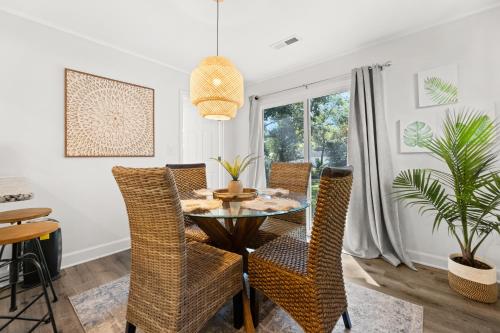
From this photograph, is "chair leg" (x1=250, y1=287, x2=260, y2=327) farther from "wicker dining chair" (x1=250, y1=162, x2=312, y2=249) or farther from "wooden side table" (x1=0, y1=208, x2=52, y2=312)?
"wooden side table" (x1=0, y1=208, x2=52, y2=312)

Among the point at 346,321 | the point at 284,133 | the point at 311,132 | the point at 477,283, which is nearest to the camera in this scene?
the point at 346,321

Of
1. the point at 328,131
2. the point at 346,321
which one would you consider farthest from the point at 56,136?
the point at 328,131

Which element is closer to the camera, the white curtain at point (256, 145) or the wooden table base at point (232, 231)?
the wooden table base at point (232, 231)

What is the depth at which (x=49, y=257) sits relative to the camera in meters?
2.05

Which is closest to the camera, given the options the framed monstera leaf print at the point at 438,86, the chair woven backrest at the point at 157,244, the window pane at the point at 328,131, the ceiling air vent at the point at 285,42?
the chair woven backrest at the point at 157,244

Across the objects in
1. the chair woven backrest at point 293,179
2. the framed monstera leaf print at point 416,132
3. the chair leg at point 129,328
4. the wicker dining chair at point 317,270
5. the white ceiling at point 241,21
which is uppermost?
the white ceiling at point 241,21

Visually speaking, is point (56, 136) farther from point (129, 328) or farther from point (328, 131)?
point (328, 131)

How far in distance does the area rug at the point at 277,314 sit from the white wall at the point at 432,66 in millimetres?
974

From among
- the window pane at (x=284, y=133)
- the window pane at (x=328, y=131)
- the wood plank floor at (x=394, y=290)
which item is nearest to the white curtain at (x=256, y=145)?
the window pane at (x=284, y=133)

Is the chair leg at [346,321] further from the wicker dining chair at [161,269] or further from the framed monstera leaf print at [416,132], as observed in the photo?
the framed monstera leaf print at [416,132]

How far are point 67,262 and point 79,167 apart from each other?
1009mm

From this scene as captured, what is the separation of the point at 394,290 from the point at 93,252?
10.1ft

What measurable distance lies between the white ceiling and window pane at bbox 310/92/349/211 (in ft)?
2.01

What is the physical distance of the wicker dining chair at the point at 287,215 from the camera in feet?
6.58
